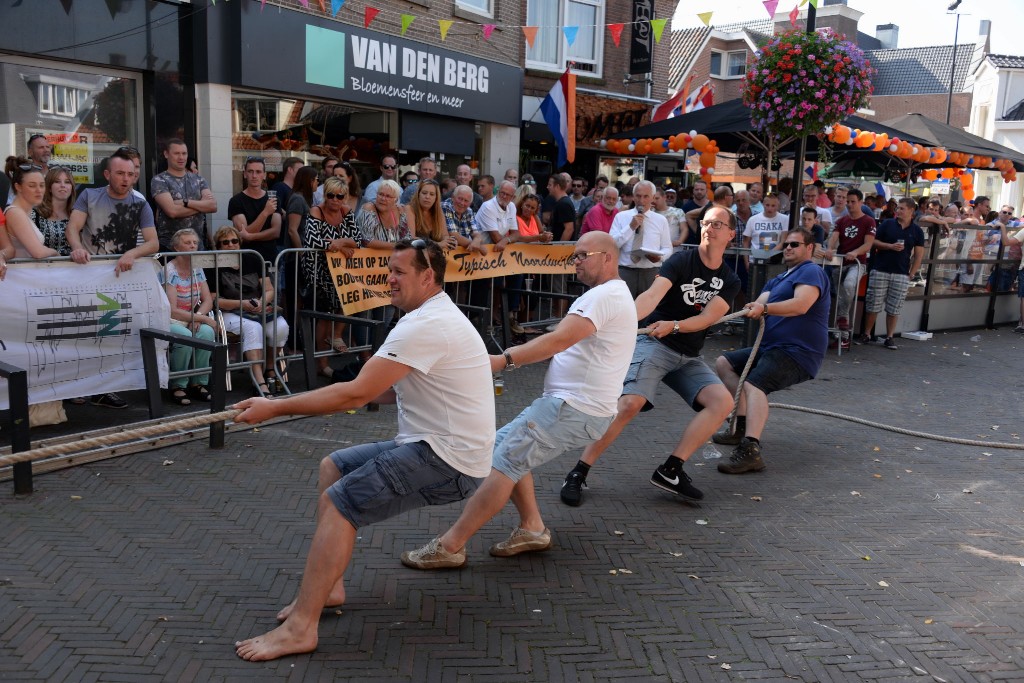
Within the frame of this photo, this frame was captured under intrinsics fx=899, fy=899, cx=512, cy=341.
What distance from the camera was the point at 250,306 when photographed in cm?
775

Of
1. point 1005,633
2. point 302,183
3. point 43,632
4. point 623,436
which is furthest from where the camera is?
point 302,183

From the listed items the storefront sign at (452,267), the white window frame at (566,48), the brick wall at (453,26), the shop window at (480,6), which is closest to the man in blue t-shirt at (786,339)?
the storefront sign at (452,267)

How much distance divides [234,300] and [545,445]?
13.3 ft

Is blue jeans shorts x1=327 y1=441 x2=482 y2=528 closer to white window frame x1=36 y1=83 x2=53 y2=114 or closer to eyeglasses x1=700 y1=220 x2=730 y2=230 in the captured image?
eyeglasses x1=700 y1=220 x2=730 y2=230

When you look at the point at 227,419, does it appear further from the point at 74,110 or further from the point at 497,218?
the point at 74,110

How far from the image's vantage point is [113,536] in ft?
15.9

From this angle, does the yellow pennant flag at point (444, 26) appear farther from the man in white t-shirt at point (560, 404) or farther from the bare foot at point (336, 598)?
the bare foot at point (336, 598)

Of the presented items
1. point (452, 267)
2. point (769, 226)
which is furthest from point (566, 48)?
point (452, 267)

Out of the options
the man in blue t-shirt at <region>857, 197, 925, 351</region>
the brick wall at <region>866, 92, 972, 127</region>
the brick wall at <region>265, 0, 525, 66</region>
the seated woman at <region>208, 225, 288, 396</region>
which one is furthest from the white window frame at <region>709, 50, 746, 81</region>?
the seated woman at <region>208, 225, 288, 396</region>

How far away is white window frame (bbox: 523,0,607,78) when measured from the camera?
1745 centimetres

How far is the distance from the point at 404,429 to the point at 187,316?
388 cm

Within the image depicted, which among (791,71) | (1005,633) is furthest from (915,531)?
(791,71)

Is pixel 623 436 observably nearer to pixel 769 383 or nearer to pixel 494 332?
pixel 769 383

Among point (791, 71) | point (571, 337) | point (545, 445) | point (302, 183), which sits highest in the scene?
point (791, 71)
